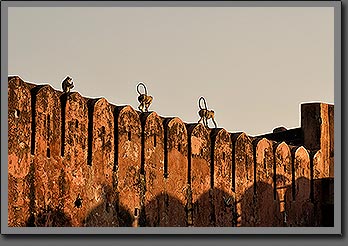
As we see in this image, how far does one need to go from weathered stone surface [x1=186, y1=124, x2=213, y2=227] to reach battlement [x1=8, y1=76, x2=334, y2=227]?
0.05 ft

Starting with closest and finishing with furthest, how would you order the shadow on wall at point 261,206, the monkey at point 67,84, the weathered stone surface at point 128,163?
the monkey at point 67,84 < the weathered stone surface at point 128,163 < the shadow on wall at point 261,206

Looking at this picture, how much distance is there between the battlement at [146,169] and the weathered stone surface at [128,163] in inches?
0.5

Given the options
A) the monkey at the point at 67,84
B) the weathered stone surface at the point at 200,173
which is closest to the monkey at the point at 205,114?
the weathered stone surface at the point at 200,173

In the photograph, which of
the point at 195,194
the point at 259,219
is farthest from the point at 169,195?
the point at 259,219

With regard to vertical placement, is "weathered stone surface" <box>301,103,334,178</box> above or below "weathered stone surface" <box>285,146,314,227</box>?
above

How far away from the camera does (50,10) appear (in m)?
11.7

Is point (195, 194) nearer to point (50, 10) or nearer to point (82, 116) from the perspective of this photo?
point (82, 116)

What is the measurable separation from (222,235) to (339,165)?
1.35 meters

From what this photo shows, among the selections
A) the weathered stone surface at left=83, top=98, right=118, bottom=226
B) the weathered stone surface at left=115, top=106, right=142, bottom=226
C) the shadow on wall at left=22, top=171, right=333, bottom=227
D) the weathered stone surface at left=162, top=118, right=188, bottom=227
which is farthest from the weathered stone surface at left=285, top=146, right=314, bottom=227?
the weathered stone surface at left=83, top=98, right=118, bottom=226

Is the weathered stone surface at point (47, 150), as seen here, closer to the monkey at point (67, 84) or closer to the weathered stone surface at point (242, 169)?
the monkey at point (67, 84)

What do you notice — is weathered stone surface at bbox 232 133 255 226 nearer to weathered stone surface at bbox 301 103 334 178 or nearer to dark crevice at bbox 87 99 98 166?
weathered stone surface at bbox 301 103 334 178

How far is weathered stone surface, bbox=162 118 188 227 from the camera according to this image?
47.5 ft

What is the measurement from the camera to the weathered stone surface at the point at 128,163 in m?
13.7

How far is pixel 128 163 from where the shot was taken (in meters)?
13.9
